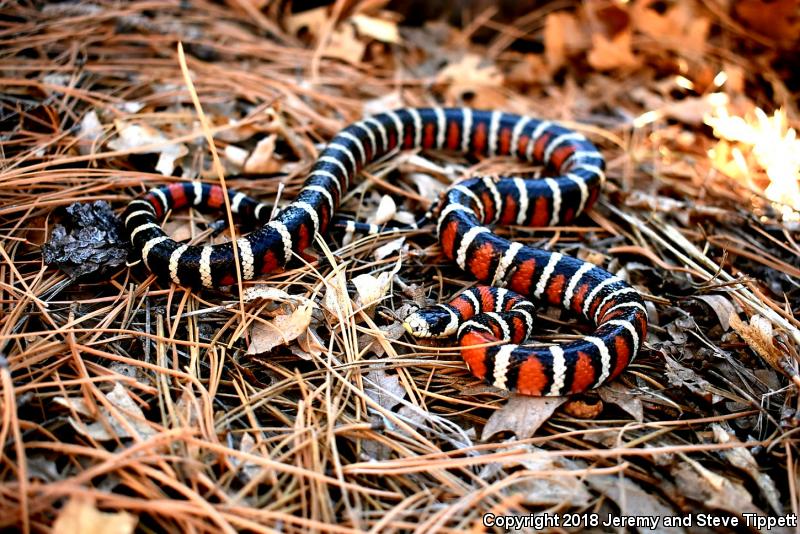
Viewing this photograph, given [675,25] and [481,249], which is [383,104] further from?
[675,25]

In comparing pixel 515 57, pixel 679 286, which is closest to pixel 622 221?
pixel 679 286

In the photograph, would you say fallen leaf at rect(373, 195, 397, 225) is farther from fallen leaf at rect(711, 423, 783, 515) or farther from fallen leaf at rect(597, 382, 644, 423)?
fallen leaf at rect(711, 423, 783, 515)

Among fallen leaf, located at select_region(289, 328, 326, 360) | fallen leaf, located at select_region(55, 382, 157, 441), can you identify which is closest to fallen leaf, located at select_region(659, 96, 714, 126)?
fallen leaf, located at select_region(289, 328, 326, 360)

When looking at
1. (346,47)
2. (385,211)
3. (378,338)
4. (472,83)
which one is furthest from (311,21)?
(378,338)

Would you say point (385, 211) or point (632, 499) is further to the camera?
point (385, 211)

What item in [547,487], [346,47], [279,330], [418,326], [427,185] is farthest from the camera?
[346,47]

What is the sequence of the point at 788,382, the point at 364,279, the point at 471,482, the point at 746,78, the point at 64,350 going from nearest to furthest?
1. the point at 471,482
2. the point at 64,350
3. the point at 788,382
4. the point at 364,279
5. the point at 746,78

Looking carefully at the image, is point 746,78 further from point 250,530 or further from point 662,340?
point 250,530
